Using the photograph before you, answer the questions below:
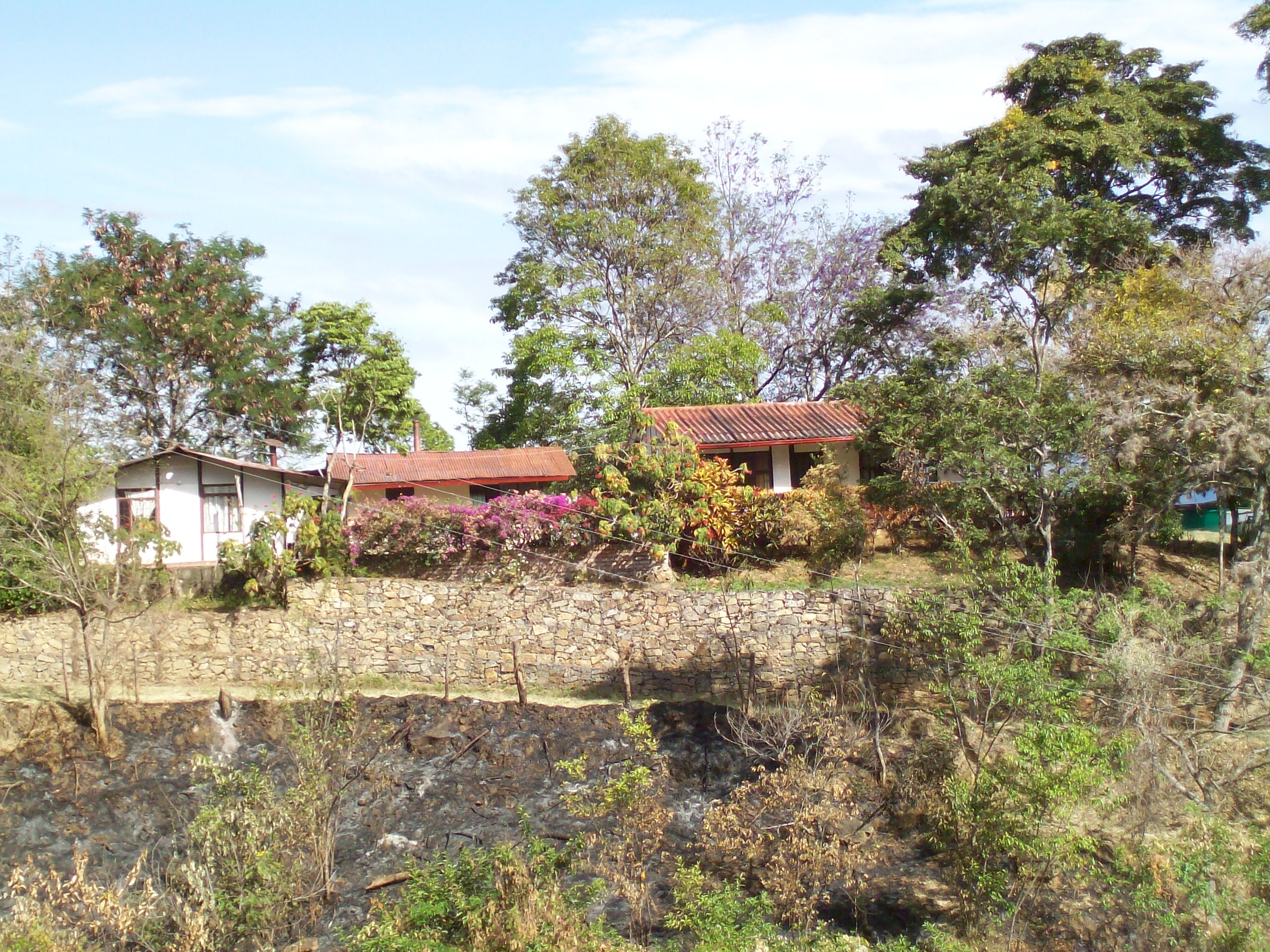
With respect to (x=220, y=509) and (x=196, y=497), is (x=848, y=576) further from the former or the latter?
(x=196, y=497)

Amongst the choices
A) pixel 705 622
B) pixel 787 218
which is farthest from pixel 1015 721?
pixel 787 218

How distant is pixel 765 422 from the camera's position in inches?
985

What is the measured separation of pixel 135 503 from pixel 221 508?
1798mm

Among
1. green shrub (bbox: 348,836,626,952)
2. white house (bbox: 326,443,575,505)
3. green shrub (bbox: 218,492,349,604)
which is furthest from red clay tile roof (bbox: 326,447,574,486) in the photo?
green shrub (bbox: 348,836,626,952)

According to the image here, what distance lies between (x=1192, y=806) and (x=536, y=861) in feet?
31.1

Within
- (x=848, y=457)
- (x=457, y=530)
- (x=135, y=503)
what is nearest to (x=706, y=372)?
(x=848, y=457)

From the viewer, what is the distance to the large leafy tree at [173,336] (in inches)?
1058

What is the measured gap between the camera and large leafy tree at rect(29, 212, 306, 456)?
26.9 metres

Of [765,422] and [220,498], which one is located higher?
[765,422]

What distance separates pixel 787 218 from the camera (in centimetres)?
3328

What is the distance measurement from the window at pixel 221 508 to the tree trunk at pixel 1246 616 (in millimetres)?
A: 19790

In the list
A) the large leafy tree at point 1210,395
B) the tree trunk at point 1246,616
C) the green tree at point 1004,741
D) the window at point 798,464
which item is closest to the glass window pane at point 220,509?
the window at point 798,464

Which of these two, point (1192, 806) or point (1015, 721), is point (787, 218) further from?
point (1192, 806)

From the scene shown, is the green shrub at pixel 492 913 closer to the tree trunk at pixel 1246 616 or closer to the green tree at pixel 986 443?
the green tree at pixel 986 443
